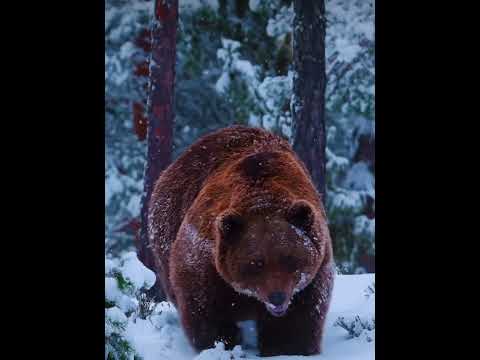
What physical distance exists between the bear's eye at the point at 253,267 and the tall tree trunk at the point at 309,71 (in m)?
1.32

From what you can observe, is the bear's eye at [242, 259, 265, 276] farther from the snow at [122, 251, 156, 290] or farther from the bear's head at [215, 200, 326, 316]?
the snow at [122, 251, 156, 290]

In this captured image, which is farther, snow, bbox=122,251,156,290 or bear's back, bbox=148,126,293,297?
bear's back, bbox=148,126,293,297

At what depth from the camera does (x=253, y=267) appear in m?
4.08

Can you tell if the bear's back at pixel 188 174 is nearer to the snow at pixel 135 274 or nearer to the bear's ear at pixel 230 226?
the snow at pixel 135 274

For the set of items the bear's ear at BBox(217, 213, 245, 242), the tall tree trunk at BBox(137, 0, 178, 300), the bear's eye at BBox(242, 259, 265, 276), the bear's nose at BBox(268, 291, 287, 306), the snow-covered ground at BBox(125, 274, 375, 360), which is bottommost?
the snow-covered ground at BBox(125, 274, 375, 360)

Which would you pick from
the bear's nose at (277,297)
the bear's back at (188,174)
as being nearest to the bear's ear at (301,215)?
the bear's nose at (277,297)

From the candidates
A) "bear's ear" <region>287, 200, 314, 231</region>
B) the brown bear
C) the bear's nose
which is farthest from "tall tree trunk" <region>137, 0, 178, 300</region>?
the bear's nose

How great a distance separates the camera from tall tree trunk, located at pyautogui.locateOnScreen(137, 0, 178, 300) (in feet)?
15.8

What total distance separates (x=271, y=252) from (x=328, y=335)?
0.95 meters

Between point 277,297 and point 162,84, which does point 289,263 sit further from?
point 162,84

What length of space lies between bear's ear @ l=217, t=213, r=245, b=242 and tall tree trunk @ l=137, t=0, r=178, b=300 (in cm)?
115

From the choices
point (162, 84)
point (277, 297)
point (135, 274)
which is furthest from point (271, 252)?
point (162, 84)

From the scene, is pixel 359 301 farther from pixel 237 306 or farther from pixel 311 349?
pixel 237 306
